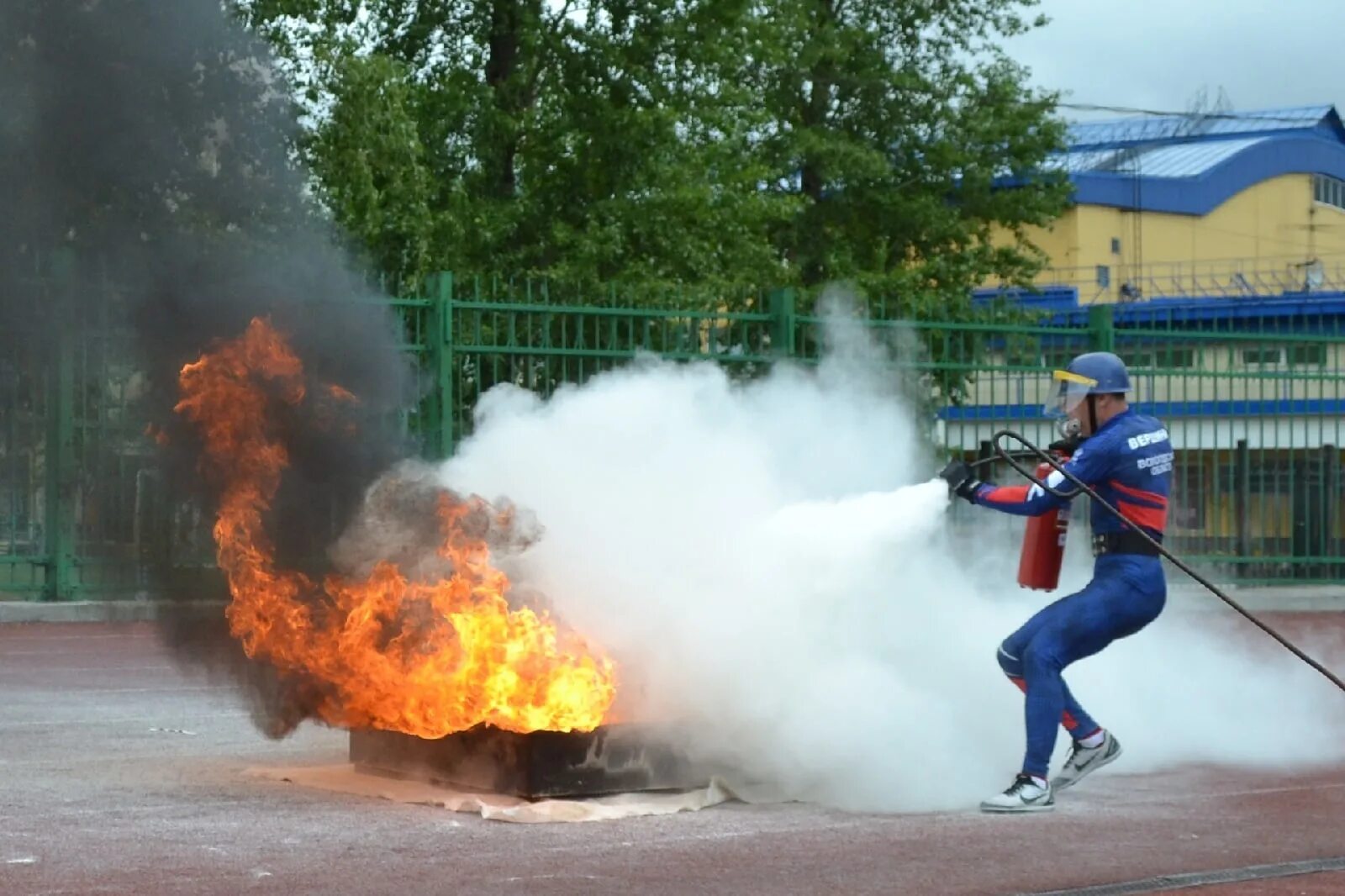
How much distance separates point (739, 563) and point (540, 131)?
61.6 feet

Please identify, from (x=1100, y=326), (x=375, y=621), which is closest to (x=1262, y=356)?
(x=1100, y=326)

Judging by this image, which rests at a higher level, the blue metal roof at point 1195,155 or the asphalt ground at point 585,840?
the blue metal roof at point 1195,155

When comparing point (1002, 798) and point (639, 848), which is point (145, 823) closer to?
point (639, 848)

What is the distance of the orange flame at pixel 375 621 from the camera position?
8133 mm

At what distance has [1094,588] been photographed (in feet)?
27.6

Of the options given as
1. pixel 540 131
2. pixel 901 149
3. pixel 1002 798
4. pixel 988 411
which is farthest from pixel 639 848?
pixel 901 149

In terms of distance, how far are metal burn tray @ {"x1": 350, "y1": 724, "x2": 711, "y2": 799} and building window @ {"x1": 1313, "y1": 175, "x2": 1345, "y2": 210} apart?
5950cm

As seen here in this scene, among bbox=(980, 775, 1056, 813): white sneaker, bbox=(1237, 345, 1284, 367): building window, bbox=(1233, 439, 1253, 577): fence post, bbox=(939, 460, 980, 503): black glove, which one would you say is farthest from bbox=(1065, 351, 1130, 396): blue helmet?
bbox=(1233, 439, 1253, 577): fence post

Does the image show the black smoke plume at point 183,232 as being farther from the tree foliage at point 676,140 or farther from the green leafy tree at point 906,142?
the green leafy tree at point 906,142

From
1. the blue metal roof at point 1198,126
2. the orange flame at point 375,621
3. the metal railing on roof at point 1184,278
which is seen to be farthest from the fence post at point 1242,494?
the blue metal roof at point 1198,126

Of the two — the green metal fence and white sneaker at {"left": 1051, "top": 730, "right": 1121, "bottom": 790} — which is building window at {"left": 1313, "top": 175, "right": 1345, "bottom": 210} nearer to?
the green metal fence

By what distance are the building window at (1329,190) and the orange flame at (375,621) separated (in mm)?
59414

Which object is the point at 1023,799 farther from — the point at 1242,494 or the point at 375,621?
the point at 1242,494

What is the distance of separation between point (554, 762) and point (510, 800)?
0.23m
